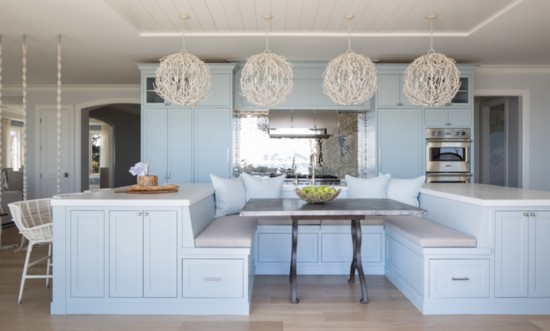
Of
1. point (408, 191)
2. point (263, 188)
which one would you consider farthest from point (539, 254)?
point (263, 188)

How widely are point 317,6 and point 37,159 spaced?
21.2 ft

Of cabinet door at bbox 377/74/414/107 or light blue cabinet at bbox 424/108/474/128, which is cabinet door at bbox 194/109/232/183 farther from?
light blue cabinet at bbox 424/108/474/128

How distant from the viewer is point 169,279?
2.77 m

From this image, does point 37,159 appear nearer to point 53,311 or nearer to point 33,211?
point 33,211

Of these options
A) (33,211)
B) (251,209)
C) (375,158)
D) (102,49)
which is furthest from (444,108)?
(33,211)

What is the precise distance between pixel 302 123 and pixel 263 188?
2162mm

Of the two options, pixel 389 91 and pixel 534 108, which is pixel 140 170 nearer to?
pixel 389 91

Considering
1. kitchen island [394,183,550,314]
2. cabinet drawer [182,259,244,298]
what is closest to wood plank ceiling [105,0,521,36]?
kitchen island [394,183,550,314]

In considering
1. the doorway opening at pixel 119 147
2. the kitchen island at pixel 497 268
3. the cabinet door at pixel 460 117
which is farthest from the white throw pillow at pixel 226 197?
the doorway opening at pixel 119 147

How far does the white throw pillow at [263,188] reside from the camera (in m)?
3.97

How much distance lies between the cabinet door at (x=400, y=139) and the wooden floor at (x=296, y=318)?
2.44 meters

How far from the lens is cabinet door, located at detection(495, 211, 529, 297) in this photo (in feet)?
9.10

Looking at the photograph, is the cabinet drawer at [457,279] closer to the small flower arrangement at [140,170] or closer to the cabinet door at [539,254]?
the cabinet door at [539,254]

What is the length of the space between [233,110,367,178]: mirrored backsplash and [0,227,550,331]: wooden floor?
3.04m
